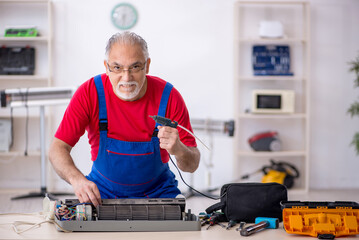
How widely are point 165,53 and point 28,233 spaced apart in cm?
415

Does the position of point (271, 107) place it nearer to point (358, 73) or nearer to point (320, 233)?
point (358, 73)

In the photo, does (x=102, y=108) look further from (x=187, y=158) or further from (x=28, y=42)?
(x=28, y=42)

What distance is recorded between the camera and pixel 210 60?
19.1 feet

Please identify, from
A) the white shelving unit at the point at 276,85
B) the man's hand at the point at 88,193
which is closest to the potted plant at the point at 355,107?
the white shelving unit at the point at 276,85

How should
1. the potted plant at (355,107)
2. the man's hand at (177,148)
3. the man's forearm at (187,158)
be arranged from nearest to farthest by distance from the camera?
the man's hand at (177,148), the man's forearm at (187,158), the potted plant at (355,107)

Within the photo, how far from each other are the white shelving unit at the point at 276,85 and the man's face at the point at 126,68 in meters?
3.51

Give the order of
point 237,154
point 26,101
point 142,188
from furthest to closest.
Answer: point 237,154, point 26,101, point 142,188

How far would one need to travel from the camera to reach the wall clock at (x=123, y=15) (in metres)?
5.67

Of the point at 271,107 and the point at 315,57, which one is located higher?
the point at 315,57

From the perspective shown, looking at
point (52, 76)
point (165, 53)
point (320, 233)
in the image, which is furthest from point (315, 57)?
point (320, 233)

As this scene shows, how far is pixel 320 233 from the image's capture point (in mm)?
1798

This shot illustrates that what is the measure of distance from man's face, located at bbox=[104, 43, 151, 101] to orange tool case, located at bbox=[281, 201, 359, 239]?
86 centimetres

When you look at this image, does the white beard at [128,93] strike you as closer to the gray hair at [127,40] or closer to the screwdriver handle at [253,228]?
the gray hair at [127,40]

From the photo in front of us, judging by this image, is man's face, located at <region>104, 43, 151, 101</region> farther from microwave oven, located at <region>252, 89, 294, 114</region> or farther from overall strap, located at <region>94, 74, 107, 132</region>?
microwave oven, located at <region>252, 89, 294, 114</region>
